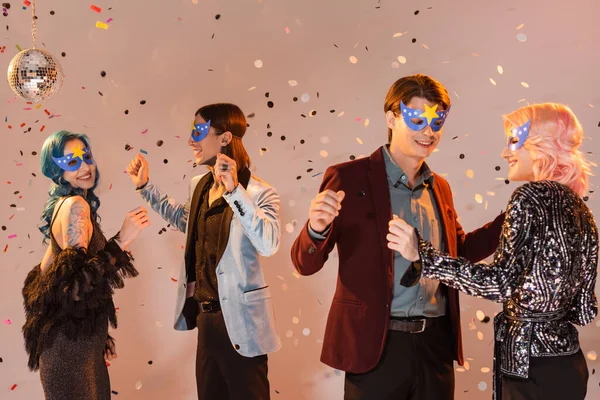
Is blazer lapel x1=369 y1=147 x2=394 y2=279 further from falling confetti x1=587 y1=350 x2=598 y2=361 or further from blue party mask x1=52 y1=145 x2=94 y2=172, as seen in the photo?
falling confetti x1=587 y1=350 x2=598 y2=361

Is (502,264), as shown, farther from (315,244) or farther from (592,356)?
(592,356)

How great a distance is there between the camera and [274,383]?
5145 mm

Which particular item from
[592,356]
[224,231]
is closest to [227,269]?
[224,231]

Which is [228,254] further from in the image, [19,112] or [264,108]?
[19,112]

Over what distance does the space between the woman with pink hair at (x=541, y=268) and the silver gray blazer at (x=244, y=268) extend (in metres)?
0.93

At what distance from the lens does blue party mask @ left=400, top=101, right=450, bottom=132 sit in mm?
3195

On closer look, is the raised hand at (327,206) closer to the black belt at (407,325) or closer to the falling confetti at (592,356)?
the black belt at (407,325)

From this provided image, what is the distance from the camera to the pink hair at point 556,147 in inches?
113

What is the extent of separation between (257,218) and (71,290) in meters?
0.92

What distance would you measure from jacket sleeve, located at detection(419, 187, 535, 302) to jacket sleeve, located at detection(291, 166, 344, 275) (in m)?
0.42

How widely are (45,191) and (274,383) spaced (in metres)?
2.03

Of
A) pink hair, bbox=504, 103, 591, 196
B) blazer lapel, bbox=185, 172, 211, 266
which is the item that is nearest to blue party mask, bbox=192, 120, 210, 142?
blazer lapel, bbox=185, 172, 211, 266

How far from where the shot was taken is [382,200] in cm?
316

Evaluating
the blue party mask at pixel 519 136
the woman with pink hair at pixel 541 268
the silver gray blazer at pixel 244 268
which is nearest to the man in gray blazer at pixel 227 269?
the silver gray blazer at pixel 244 268
